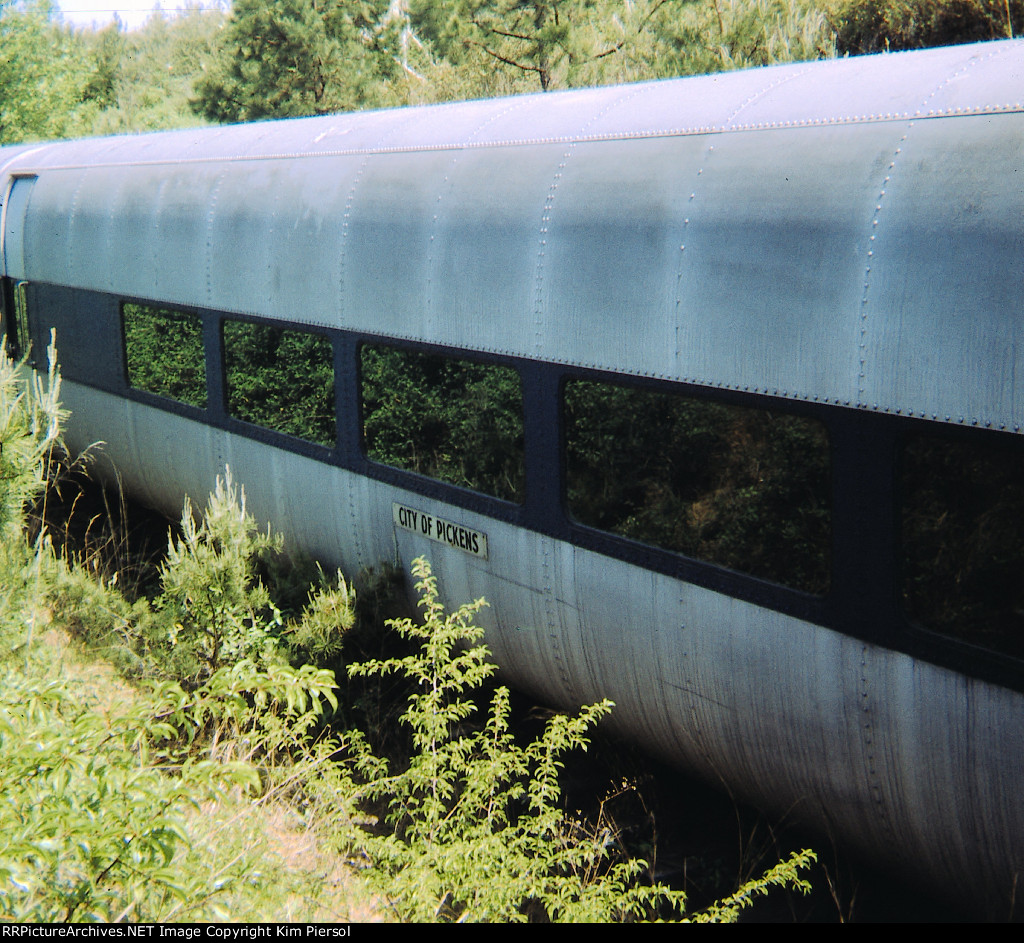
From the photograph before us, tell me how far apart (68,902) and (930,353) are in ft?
9.73

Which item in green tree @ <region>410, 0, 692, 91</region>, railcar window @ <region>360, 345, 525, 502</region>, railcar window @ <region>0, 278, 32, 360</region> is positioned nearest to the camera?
railcar window @ <region>360, 345, 525, 502</region>

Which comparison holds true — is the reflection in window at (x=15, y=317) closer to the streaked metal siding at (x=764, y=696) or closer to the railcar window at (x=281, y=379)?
the railcar window at (x=281, y=379)

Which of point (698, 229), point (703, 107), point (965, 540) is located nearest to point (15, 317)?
point (703, 107)

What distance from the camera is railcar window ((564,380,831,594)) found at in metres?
3.54

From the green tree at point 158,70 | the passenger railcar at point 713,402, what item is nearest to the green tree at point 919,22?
the passenger railcar at point 713,402

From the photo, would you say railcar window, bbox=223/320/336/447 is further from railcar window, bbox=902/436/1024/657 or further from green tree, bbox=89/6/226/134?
green tree, bbox=89/6/226/134

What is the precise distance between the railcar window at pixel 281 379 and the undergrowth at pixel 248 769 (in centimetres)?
62

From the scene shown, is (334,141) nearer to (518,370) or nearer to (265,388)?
(265,388)

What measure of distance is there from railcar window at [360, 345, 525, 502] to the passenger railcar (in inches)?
0.8

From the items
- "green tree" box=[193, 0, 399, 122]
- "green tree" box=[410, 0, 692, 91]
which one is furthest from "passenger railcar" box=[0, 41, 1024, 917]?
"green tree" box=[193, 0, 399, 122]

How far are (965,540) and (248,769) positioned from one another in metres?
2.20

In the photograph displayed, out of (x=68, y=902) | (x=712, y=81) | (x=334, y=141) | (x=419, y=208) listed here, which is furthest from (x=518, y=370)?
(x=68, y=902)

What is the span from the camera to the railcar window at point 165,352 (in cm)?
695

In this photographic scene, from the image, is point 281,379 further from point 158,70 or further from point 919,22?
point 158,70
